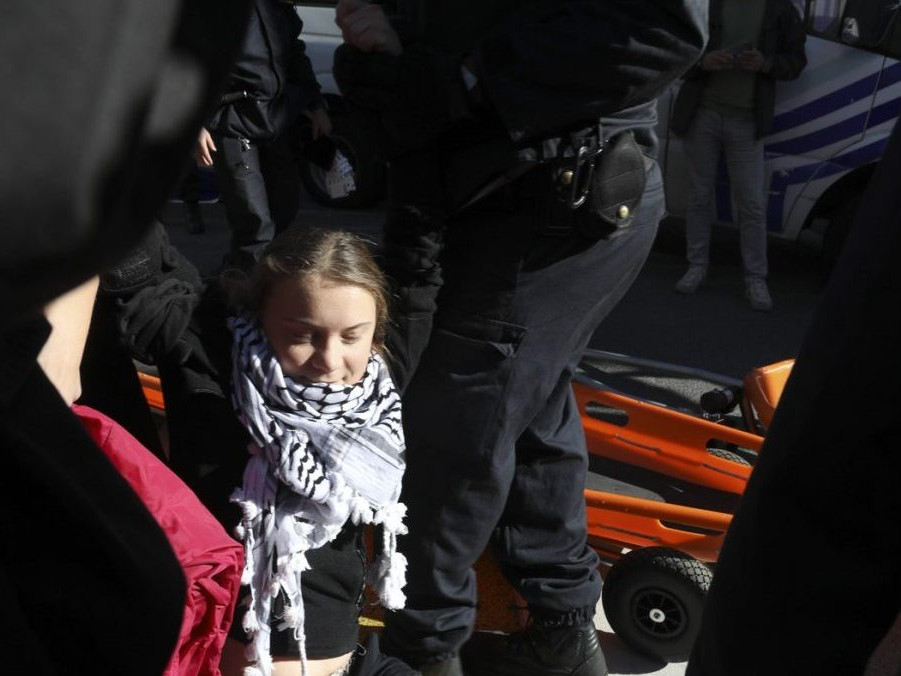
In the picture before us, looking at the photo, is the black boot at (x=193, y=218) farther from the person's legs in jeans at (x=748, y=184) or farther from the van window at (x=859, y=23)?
the van window at (x=859, y=23)

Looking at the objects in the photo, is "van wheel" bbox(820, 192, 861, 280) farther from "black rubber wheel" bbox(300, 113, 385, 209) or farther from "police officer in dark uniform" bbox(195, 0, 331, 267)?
"police officer in dark uniform" bbox(195, 0, 331, 267)

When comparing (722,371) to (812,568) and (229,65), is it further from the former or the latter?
(229,65)

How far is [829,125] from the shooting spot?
589 cm

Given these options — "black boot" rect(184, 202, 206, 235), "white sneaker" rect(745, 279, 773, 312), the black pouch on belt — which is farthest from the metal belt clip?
"black boot" rect(184, 202, 206, 235)

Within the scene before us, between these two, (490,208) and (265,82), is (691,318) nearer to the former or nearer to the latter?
(265,82)

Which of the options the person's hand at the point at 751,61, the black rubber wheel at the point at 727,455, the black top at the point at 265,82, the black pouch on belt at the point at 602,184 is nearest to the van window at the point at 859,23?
the person's hand at the point at 751,61

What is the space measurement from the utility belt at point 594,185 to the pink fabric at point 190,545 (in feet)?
2.77

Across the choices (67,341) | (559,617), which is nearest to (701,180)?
(559,617)

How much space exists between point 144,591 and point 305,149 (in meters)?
4.11

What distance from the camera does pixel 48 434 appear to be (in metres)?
1.00

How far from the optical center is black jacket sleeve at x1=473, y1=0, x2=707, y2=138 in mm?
1927

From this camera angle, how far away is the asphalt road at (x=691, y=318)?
450cm

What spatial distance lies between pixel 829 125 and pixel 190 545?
5.09m

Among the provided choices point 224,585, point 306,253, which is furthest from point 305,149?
point 224,585
